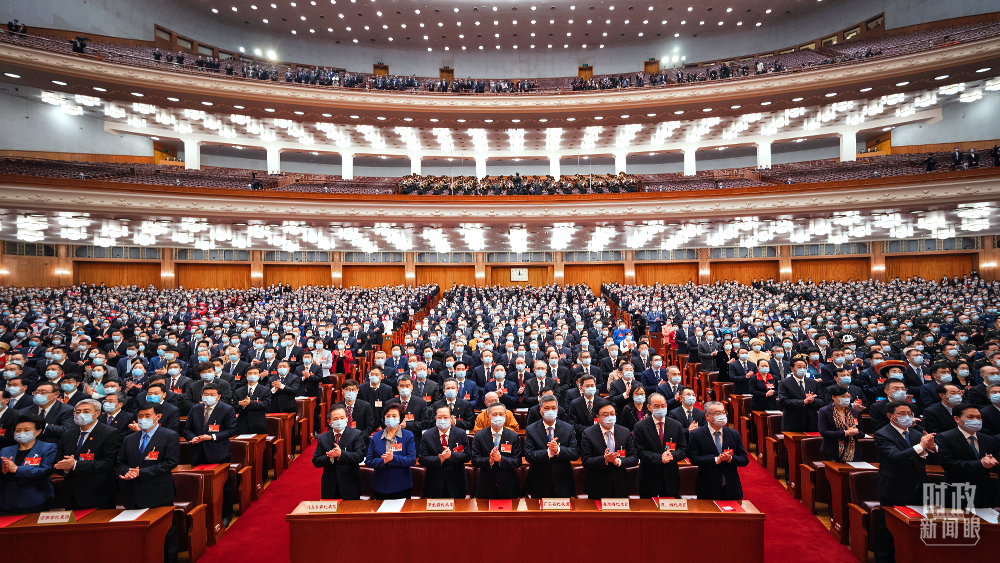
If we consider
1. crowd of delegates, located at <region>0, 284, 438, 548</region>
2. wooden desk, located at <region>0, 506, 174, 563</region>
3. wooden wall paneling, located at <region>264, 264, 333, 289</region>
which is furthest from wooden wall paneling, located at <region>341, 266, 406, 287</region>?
wooden desk, located at <region>0, 506, 174, 563</region>

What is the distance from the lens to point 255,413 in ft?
20.2

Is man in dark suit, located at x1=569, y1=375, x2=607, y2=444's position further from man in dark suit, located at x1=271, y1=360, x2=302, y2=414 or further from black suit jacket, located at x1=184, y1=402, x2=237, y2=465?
man in dark suit, located at x1=271, y1=360, x2=302, y2=414

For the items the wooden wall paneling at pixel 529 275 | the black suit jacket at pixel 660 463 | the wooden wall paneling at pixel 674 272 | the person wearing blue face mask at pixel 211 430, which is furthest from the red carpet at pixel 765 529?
the wooden wall paneling at pixel 529 275

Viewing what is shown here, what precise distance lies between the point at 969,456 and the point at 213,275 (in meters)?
28.6

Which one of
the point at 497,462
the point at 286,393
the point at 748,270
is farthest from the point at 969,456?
the point at 748,270

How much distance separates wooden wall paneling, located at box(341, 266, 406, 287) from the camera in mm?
26469

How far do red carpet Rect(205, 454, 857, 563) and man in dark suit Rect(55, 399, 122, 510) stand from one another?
1.11 meters

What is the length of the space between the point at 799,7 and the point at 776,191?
1493 centimetres

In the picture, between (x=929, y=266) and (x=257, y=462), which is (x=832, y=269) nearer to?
(x=929, y=266)

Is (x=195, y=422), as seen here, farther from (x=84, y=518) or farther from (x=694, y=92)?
(x=694, y=92)

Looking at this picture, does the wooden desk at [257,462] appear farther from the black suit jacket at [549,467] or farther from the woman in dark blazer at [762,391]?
the woman in dark blazer at [762,391]

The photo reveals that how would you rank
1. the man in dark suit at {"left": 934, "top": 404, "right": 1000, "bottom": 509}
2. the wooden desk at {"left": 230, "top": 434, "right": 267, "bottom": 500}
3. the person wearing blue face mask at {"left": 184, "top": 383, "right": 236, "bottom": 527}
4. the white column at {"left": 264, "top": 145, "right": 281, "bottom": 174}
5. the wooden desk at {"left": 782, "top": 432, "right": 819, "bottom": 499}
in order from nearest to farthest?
1. the man in dark suit at {"left": 934, "top": 404, "right": 1000, "bottom": 509}
2. the person wearing blue face mask at {"left": 184, "top": 383, "right": 236, "bottom": 527}
3. the wooden desk at {"left": 782, "top": 432, "right": 819, "bottom": 499}
4. the wooden desk at {"left": 230, "top": 434, "right": 267, "bottom": 500}
5. the white column at {"left": 264, "top": 145, "right": 281, "bottom": 174}

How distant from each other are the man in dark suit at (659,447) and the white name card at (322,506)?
277 cm

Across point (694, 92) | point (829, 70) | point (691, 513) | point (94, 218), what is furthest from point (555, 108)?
point (691, 513)
